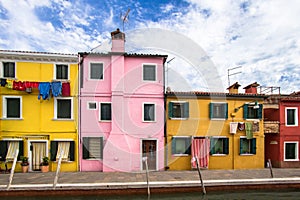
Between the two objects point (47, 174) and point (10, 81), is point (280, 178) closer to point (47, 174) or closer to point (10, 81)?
point (47, 174)

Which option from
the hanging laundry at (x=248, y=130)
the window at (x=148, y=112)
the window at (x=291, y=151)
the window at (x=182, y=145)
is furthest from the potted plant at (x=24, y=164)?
the window at (x=291, y=151)

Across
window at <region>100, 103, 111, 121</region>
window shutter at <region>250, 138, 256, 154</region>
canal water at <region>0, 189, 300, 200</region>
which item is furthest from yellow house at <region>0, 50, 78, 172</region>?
window shutter at <region>250, 138, 256, 154</region>

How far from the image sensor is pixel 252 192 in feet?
36.4

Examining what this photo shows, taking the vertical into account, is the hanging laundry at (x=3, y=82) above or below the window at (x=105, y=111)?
above

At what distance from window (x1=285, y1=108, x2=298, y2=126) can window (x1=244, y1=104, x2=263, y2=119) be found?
2.19 m

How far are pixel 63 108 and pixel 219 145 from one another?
1080 cm

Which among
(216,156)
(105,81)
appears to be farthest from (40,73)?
(216,156)

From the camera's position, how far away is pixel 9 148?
47.2 ft

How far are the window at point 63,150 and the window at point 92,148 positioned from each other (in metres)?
0.74

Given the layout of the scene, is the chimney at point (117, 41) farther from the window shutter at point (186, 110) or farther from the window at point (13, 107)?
the window at point (13, 107)

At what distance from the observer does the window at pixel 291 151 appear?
1672 centimetres

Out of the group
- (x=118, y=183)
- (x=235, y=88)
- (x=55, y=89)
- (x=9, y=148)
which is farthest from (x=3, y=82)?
(x=235, y=88)

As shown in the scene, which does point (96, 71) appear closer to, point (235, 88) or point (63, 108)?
point (63, 108)

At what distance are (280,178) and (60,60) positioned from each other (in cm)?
1452
